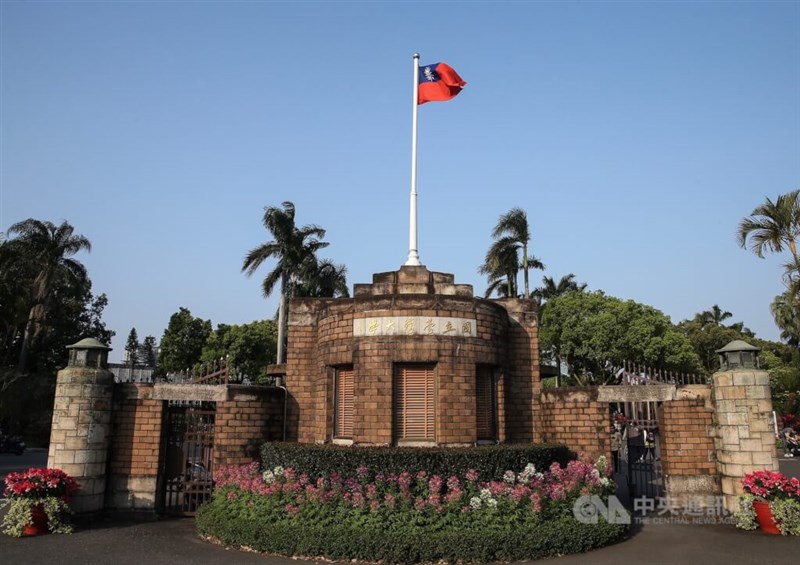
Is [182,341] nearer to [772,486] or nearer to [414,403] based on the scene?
[414,403]

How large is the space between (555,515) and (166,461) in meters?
8.73

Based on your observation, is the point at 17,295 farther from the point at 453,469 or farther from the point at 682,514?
the point at 682,514

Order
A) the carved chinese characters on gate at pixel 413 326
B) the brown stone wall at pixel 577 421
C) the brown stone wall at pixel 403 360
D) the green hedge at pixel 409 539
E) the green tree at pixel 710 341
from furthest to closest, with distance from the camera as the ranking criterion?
the green tree at pixel 710 341 < the brown stone wall at pixel 577 421 < the carved chinese characters on gate at pixel 413 326 < the brown stone wall at pixel 403 360 < the green hedge at pixel 409 539

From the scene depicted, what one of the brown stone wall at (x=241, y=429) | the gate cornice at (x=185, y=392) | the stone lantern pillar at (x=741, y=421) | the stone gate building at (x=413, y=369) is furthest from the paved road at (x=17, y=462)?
the stone lantern pillar at (x=741, y=421)

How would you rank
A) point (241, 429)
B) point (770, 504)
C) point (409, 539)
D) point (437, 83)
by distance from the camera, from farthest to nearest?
point (437, 83) → point (241, 429) → point (770, 504) → point (409, 539)

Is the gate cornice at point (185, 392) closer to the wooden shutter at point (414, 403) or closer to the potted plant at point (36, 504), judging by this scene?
the potted plant at point (36, 504)

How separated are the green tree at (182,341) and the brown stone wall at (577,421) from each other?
36786mm

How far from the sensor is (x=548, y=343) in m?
40.1

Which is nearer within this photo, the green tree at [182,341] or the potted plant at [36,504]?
the potted plant at [36,504]

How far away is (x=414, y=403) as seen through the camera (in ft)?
39.3

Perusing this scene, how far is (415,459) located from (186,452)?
228 inches

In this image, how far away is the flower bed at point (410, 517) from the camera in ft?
30.0

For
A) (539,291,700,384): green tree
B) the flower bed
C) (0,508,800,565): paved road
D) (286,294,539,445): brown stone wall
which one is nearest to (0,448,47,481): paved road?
(0,508,800,565): paved road

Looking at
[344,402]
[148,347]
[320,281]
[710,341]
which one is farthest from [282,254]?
[148,347]
